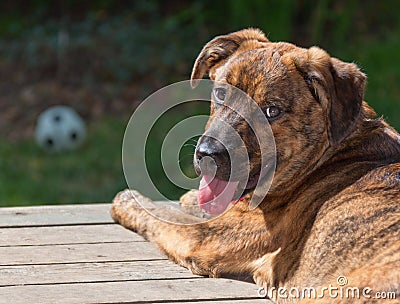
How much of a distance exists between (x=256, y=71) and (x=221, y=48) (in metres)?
0.48

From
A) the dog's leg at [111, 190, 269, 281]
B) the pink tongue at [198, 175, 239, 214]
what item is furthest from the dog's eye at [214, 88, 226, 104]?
the dog's leg at [111, 190, 269, 281]

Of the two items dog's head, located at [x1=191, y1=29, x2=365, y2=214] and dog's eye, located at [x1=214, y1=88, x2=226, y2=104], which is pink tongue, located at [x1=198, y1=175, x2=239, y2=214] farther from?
dog's eye, located at [x1=214, y1=88, x2=226, y2=104]

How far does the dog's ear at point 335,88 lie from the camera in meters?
3.93

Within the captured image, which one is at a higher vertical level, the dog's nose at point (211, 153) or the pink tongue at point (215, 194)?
the dog's nose at point (211, 153)

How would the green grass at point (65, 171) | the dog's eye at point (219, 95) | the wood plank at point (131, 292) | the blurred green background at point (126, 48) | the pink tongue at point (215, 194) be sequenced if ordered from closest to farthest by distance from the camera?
the wood plank at point (131, 292) < the pink tongue at point (215, 194) < the dog's eye at point (219, 95) < the green grass at point (65, 171) < the blurred green background at point (126, 48)

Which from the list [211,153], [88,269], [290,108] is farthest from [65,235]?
[290,108]

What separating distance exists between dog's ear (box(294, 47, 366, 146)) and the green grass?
3881 millimetres

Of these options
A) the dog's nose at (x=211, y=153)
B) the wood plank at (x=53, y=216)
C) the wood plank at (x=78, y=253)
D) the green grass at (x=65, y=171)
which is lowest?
the green grass at (x=65, y=171)

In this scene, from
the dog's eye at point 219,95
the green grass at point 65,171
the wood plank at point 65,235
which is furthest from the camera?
the green grass at point 65,171

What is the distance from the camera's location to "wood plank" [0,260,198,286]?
3912 mm

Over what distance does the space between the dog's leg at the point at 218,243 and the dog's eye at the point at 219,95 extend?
0.51m

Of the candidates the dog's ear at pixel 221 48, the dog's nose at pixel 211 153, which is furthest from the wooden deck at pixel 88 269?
the dog's ear at pixel 221 48

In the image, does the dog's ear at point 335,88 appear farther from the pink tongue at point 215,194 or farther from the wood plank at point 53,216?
the wood plank at point 53,216

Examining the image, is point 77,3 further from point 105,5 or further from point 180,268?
point 180,268
